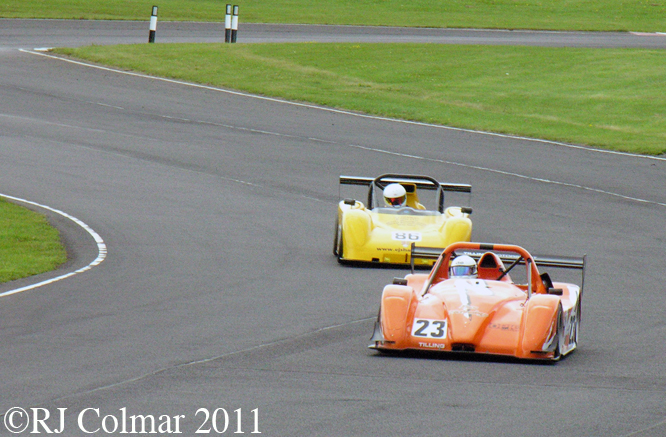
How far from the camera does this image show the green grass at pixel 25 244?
44.6 ft

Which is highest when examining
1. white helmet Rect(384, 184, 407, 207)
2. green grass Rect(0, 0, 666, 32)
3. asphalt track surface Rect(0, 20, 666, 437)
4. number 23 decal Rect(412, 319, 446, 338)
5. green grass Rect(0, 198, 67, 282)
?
green grass Rect(0, 0, 666, 32)

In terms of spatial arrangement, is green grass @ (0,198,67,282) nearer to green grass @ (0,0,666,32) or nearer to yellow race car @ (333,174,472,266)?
yellow race car @ (333,174,472,266)

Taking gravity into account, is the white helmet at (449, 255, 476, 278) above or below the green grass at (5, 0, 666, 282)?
below

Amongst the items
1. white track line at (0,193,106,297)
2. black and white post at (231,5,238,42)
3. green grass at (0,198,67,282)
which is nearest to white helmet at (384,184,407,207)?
white track line at (0,193,106,297)

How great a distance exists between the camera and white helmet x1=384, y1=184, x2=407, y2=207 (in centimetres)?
1550

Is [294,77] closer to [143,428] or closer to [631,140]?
[631,140]

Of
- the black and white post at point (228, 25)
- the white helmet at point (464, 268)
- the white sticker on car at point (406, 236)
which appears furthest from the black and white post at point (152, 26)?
the white helmet at point (464, 268)

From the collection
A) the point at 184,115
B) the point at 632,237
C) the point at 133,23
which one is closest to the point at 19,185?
the point at 184,115

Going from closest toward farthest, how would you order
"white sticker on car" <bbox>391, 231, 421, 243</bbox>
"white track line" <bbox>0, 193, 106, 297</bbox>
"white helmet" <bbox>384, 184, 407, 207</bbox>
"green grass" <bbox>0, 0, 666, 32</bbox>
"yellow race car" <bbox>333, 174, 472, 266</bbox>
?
"white track line" <bbox>0, 193, 106, 297</bbox>
"yellow race car" <bbox>333, 174, 472, 266</bbox>
"white sticker on car" <bbox>391, 231, 421, 243</bbox>
"white helmet" <bbox>384, 184, 407, 207</bbox>
"green grass" <bbox>0, 0, 666, 32</bbox>

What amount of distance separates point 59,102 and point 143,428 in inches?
856

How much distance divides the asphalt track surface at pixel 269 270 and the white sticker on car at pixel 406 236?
1.57 ft

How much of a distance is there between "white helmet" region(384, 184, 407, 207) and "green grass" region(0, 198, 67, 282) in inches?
182

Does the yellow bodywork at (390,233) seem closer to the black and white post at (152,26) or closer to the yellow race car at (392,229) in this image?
the yellow race car at (392,229)
